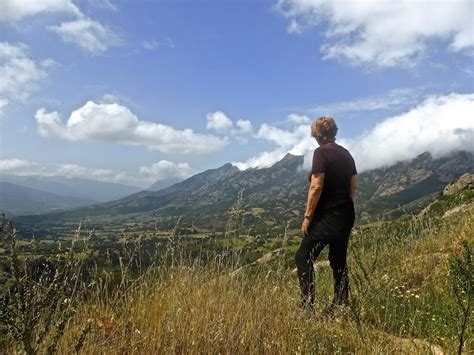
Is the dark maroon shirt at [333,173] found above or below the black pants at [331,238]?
above

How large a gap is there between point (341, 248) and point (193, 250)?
6.71 ft

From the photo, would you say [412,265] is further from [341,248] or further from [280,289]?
[280,289]

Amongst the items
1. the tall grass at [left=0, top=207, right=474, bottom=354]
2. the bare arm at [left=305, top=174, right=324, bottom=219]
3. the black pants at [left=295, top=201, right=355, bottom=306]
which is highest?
the bare arm at [left=305, top=174, right=324, bottom=219]

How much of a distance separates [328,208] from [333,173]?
0.52m

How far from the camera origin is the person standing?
5461 millimetres

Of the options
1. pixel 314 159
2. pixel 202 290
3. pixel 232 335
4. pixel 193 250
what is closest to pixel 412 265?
pixel 314 159

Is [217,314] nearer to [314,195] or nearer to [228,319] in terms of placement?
[228,319]

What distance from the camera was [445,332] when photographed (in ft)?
12.7

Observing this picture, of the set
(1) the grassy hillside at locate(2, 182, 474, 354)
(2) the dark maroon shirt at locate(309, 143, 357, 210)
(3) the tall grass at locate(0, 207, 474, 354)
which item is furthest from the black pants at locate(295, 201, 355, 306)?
(3) the tall grass at locate(0, 207, 474, 354)

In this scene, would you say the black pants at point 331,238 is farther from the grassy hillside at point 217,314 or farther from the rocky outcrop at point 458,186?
the rocky outcrop at point 458,186

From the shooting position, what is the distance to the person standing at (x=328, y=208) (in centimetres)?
546

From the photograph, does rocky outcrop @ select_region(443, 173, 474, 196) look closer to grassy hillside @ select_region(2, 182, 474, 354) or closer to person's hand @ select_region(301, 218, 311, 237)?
person's hand @ select_region(301, 218, 311, 237)

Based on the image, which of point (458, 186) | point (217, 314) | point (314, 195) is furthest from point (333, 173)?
point (458, 186)

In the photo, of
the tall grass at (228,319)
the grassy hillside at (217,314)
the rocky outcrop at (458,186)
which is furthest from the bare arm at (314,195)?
the rocky outcrop at (458,186)
